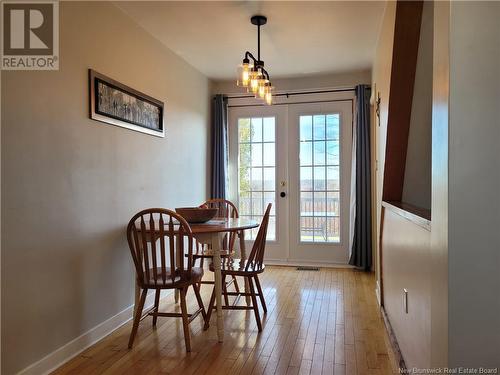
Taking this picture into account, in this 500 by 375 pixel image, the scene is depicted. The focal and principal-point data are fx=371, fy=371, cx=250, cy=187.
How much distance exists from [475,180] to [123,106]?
249 cm

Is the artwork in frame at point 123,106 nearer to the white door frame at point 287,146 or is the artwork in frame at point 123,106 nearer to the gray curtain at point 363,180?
the white door frame at point 287,146

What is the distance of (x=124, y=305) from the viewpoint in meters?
2.91

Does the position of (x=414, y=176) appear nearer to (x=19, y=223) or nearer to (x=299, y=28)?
(x=299, y=28)

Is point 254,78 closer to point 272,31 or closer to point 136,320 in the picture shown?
point 272,31

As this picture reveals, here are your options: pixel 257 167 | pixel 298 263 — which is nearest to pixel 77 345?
pixel 298 263

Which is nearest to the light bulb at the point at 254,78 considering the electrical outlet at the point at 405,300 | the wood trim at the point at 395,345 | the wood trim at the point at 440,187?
the wood trim at the point at 440,187

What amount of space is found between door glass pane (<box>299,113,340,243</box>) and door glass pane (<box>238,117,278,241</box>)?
0.39 metres

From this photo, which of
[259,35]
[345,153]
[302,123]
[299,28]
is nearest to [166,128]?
[259,35]

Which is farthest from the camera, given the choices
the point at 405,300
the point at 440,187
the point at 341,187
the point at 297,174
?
the point at 297,174

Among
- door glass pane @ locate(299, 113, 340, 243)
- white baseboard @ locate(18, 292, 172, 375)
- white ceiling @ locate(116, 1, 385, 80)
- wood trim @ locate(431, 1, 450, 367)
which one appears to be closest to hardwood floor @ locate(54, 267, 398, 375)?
white baseboard @ locate(18, 292, 172, 375)

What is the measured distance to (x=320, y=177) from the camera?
15.3 feet

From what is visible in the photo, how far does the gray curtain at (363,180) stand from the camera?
435 centimetres

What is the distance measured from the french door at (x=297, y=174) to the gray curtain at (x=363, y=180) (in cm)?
18

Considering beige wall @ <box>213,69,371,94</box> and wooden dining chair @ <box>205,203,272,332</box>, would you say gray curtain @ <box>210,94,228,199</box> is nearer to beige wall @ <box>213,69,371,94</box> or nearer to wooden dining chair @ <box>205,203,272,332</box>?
beige wall @ <box>213,69,371,94</box>
